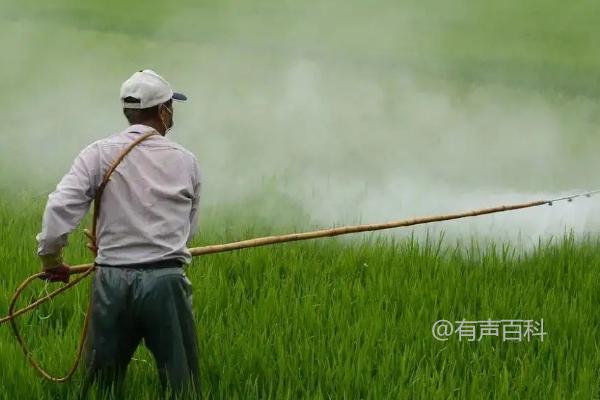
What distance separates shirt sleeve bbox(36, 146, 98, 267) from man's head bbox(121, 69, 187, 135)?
7.4 inches

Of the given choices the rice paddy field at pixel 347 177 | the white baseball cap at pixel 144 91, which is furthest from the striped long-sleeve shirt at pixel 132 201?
the rice paddy field at pixel 347 177

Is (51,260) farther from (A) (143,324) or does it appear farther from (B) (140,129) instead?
(B) (140,129)

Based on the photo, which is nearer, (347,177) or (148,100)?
(148,100)

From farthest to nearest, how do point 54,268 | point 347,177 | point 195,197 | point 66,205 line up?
point 347,177, point 195,197, point 54,268, point 66,205

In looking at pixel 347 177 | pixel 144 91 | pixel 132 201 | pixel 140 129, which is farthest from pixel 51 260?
pixel 347 177

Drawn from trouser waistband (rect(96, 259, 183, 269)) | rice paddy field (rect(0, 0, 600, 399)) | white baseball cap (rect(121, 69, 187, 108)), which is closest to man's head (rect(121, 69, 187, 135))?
white baseball cap (rect(121, 69, 187, 108))

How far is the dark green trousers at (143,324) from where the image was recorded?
2.79 m

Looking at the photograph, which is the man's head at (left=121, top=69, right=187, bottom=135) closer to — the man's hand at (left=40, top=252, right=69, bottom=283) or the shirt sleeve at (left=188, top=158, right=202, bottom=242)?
the shirt sleeve at (left=188, top=158, right=202, bottom=242)

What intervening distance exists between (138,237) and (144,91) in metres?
0.45

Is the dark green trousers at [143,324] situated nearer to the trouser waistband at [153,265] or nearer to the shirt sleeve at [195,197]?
the trouser waistband at [153,265]

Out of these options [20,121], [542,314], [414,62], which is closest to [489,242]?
[542,314]

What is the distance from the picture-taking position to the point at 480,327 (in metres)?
3.80

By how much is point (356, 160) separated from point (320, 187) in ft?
5.23

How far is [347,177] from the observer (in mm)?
7727
